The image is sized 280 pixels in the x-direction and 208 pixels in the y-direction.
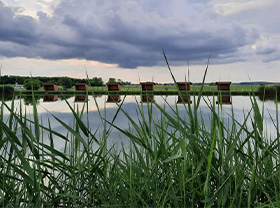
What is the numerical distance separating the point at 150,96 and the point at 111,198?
0.59 meters

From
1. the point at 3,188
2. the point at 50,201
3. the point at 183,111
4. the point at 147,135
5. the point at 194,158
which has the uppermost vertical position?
the point at 183,111

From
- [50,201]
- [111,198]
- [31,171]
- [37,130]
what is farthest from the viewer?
[50,201]

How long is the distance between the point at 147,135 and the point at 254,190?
0.61m

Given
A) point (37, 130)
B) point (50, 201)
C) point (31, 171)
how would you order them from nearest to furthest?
1. point (31, 171)
2. point (37, 130)
3. point (50, 201)

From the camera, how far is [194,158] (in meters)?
1.42

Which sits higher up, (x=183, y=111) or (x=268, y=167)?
(x=183, y=111)

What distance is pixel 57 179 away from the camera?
1.57 meters

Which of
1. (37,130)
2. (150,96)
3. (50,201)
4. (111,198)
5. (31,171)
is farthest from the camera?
(150,96)

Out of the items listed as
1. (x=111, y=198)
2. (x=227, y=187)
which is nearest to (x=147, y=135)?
(x=111, y=198)

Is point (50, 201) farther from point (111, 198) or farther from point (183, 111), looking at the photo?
point (183, 111)

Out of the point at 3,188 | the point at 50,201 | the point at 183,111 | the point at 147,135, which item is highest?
the point at 183,111

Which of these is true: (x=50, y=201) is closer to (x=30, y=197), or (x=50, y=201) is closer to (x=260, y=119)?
(x=30, y=197)

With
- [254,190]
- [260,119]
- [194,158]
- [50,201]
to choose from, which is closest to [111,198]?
[50,201]

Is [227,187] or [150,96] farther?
[150,96]
